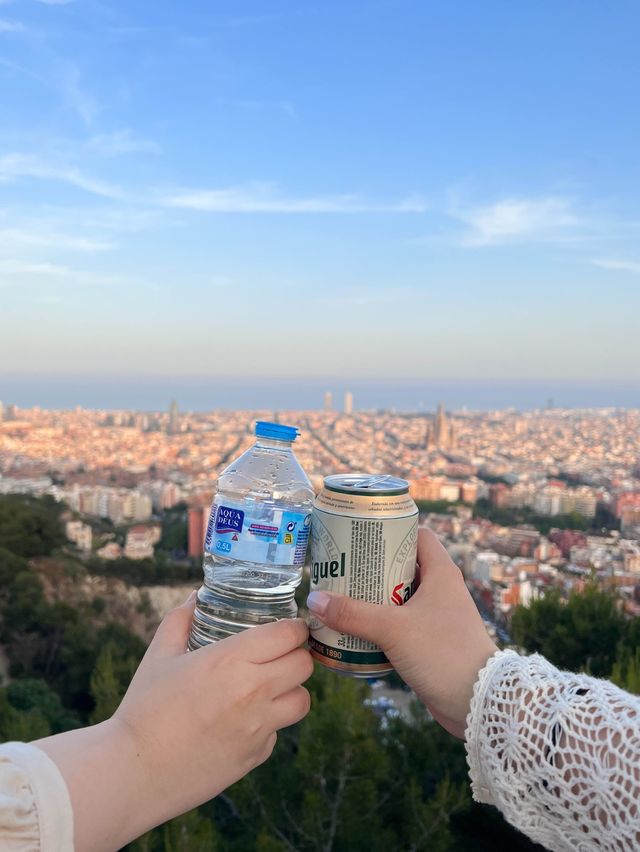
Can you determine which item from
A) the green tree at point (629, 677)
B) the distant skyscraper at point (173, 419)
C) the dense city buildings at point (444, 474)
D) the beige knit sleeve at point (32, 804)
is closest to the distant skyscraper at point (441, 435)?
the dense city buildings at point (444, 474)

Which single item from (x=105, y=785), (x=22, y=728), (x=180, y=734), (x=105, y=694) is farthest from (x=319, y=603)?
(x=105, y=694)

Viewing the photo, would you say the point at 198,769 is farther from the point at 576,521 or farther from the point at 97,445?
the point at 97,445

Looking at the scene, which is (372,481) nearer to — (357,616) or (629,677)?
(357,616)

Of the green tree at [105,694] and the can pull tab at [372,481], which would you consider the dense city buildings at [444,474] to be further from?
the green tree at [105,694]

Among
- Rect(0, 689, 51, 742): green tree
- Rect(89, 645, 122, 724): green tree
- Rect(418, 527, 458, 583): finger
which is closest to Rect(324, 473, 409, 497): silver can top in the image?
Rect(418, 527, 458, 583): finger

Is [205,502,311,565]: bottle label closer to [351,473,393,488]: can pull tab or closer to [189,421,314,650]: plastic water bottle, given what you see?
[189,421,314,650]: plastic water bottle
